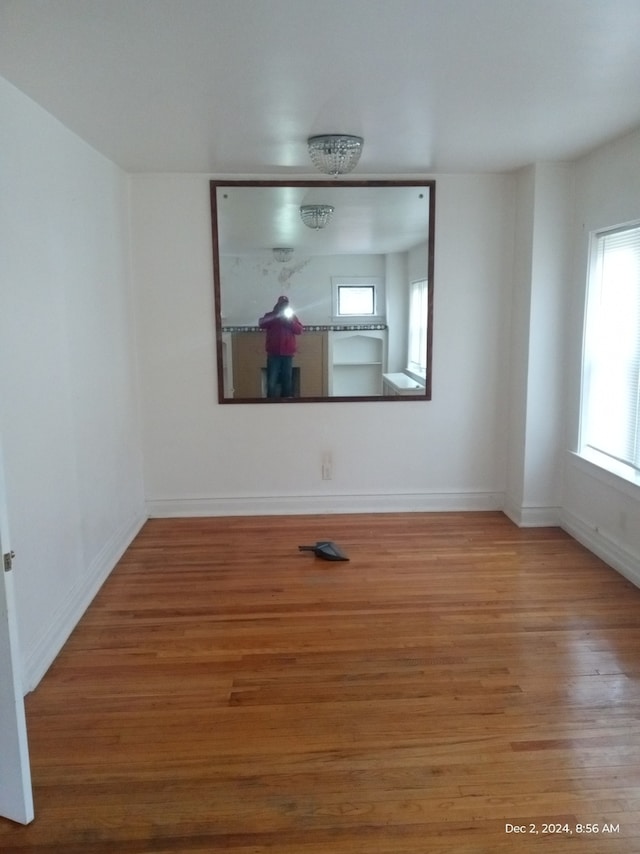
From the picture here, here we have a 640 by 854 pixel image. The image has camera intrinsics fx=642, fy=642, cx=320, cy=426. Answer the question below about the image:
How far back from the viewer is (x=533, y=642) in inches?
113

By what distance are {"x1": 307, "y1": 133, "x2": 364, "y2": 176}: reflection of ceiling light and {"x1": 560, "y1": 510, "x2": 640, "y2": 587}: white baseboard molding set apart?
2.59 m

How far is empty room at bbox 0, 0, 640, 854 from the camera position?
1979 millimetres

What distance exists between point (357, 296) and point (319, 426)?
954 millimetres

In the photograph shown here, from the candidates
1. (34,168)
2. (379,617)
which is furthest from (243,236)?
(379,617)

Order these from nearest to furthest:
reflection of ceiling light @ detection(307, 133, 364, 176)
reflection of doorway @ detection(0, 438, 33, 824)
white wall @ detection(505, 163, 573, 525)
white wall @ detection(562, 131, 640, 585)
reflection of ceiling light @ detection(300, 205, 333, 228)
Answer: reflection of doorway @ detection(0, 438, 33, 824)
reflection of ceiling light @ detection(307, 133, 364, 176)
white wall @ detection(562, 131, 640, 585)
white wall @ detection(505, 163, 573, 525)
reflection of ceiling light @ detection(300, 205, 333, 228)

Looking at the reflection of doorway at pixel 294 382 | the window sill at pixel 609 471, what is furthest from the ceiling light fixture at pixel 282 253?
the window sill at pixel 609 471

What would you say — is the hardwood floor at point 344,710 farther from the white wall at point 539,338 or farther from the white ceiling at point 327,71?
the white ceiling at point 327,71

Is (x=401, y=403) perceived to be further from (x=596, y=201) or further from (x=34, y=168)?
(x=34, y=168)

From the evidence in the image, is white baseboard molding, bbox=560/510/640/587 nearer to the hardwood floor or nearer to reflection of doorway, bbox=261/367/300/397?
the hardwood floor

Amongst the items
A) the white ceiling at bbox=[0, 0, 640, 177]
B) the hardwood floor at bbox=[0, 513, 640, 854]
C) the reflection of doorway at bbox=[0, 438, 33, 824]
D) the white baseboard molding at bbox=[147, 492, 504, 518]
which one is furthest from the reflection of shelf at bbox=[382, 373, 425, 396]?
the reflection of doorway at bbox=[0, 438, 33, 824]

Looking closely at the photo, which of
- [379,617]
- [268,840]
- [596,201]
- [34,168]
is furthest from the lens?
[596,201]

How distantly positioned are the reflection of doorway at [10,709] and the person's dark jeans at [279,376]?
2867mm

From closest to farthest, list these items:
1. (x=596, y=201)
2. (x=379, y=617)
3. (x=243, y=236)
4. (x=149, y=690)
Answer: (x=149, y=690) → (x=379, y=617) → (x=596, y=201) → (x=243, y=236)

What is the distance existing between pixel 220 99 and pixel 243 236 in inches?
66.5
